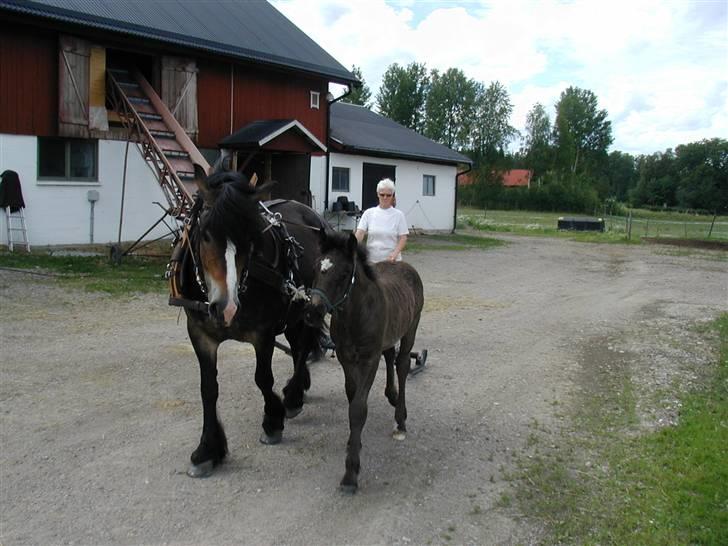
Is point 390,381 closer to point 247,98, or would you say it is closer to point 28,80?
point 28,80

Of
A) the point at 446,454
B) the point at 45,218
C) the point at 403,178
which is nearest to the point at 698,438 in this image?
the point at 446,454

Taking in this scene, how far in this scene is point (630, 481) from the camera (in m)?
4.30

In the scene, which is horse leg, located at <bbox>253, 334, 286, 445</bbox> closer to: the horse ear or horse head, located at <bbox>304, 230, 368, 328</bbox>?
horse head, located at <bbox>304, 230, 368, 328</bbox>

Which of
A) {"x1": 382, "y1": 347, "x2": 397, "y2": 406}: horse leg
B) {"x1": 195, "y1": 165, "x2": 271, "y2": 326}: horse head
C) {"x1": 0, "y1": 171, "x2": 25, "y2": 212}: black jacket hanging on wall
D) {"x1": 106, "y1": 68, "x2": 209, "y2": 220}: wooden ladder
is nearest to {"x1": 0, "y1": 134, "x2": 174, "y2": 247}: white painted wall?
{"x1": 0, "y1": 171, "x2": 25, "y2": 212}: black jacket hanging on wall

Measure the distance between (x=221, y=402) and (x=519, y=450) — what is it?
2570mm

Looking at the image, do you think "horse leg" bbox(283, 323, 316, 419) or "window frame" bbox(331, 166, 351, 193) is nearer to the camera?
"horse leg" bbox(283, 323, 316, 419)

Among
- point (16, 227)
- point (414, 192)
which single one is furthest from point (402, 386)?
point (414, 192)

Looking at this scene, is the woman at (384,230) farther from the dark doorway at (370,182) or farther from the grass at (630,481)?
the dark doorway at (370,182)

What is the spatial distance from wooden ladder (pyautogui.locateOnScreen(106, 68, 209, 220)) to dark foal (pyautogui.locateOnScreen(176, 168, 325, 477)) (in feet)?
26.0

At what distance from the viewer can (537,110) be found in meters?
72.2

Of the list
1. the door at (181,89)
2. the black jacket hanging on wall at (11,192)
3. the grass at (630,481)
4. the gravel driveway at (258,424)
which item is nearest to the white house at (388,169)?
the door at (181,89)

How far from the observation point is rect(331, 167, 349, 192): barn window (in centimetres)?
2372

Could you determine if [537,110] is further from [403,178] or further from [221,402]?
[221,402]

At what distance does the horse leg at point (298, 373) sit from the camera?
209 inches
